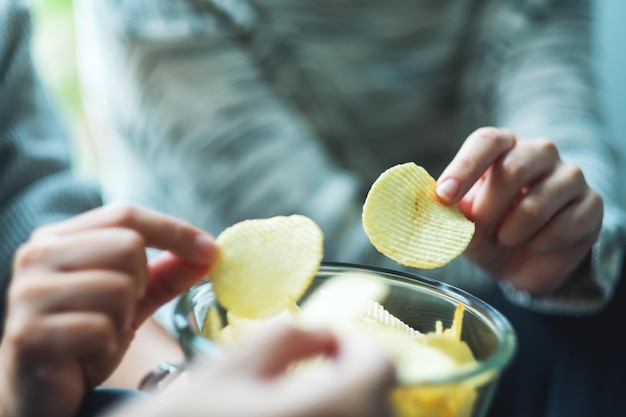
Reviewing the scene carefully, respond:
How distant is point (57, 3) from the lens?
147 centimetres

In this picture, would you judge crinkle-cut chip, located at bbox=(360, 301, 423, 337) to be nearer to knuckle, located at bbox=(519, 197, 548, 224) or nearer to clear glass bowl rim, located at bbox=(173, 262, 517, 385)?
clear glass bowl rim, located at bbox=(173, 262, 517, 385)

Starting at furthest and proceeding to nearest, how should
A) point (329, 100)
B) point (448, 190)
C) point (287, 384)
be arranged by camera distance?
1. point (329, 100)
2. point (448, 190)
3. point (287, 384)

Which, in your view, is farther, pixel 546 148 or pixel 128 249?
pixel 546 148

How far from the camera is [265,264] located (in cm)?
42

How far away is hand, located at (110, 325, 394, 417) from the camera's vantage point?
0.26m

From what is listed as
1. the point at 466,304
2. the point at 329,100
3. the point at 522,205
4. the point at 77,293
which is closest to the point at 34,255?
the point at 77,293

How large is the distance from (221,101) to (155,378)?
539mm

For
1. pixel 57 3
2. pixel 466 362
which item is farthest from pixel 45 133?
pixel 57 3

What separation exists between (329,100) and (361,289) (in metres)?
0.69

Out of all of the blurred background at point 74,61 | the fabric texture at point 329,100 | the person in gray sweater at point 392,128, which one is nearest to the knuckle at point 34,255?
the person in gray sweater at point 392,128

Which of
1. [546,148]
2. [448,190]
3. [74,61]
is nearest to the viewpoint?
[448,190]

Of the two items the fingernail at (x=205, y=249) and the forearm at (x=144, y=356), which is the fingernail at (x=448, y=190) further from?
the forearm at (x=144, y=356)

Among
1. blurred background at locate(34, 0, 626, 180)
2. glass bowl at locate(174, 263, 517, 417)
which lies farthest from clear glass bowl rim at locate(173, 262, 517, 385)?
blurred background at locate(34, 0, 626, 180)

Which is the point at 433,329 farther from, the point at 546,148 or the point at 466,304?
the point at 546,148
